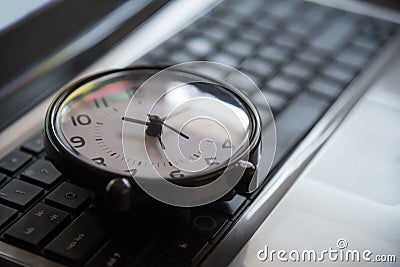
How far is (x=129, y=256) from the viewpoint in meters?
0.49

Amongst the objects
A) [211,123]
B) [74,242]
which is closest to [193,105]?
[211,123]

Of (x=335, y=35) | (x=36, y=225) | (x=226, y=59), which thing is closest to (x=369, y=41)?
(x=335, y=35)

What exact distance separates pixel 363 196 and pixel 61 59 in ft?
0.94

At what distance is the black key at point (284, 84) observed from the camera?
689mm

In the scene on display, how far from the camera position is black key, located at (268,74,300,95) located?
2.26ft

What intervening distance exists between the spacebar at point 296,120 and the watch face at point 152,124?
0.08m

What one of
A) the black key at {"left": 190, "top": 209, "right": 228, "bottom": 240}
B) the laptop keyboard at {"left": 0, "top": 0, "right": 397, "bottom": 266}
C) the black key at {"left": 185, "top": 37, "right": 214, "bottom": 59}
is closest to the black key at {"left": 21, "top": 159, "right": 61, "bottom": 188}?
the laptop keyboard at {"left": 0, "top": 0, "right": 397, "bottom": 266}

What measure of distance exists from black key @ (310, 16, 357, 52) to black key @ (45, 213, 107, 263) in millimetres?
340

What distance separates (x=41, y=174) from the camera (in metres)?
0.56

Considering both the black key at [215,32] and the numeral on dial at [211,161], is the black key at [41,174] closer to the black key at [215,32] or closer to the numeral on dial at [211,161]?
the numeral on dial at [211,161]

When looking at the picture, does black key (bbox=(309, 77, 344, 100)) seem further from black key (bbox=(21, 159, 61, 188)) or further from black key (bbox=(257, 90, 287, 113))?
black key (bbox=(21, 159, 61, 188))

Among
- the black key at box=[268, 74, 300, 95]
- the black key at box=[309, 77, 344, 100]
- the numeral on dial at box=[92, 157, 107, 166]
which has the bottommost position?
the numeral on dial at box=[92, 157, 107, 166]

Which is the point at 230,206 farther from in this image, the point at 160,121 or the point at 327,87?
the point at 327,87

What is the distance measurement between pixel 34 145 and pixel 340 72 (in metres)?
0.29
